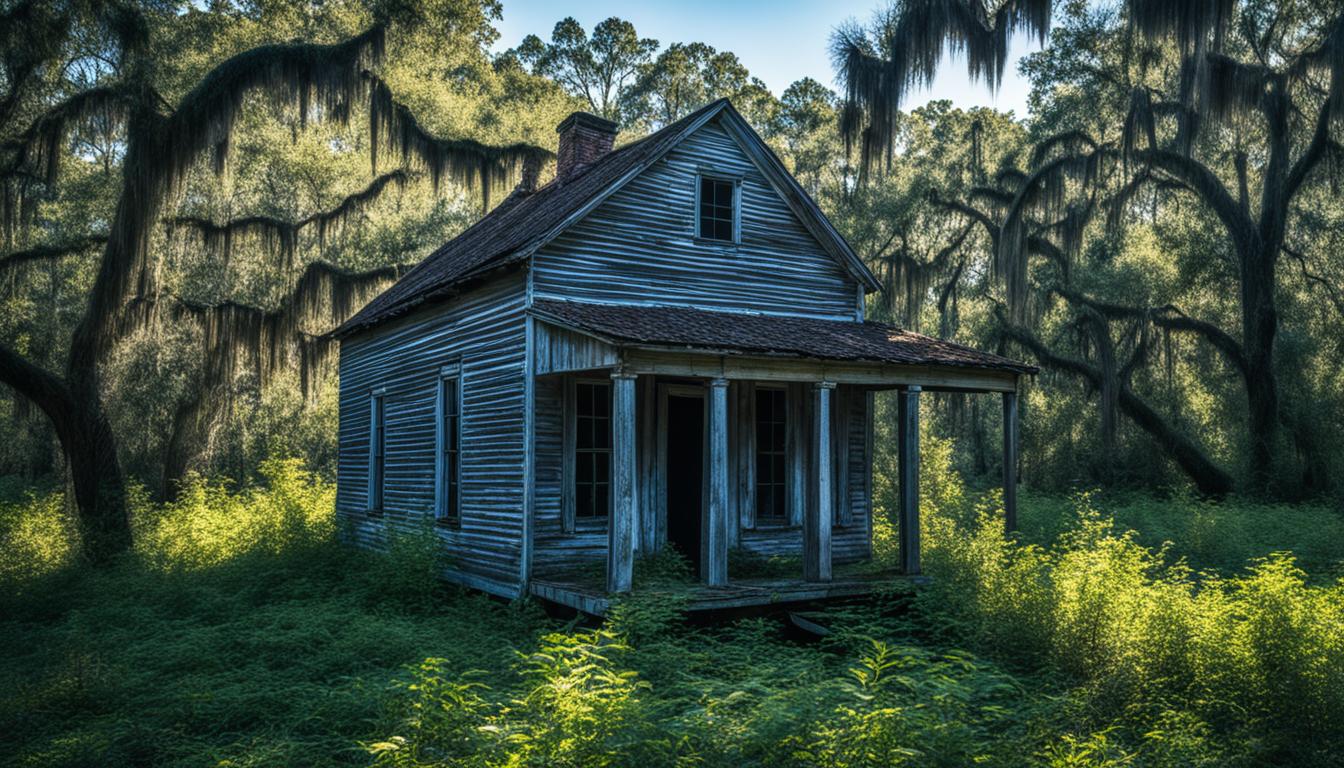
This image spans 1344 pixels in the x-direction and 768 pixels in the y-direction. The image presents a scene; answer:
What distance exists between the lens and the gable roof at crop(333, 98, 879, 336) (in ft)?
40.4

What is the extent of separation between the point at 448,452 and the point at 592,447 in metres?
2.83

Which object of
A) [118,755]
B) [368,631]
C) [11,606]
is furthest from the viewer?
[11,606]

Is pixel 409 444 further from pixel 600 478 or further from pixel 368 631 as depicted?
pixel 368 631

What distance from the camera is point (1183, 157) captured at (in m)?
20.6

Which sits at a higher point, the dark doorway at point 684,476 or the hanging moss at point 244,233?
the hanging moss at point 244,233

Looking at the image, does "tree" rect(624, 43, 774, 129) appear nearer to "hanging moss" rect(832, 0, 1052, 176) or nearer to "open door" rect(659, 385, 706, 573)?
"hanging moss" rect(832, 0, 1052, 176)

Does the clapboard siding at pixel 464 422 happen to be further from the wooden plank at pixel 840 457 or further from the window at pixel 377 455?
the wooden plank at pixel 840 457

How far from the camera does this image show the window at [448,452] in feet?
45.7

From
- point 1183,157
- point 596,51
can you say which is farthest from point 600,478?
point 596,51

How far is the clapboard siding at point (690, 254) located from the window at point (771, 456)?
57.4 inches

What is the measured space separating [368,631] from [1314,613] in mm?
9070

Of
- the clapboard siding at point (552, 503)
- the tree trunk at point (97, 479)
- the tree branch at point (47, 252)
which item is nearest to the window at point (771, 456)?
the clapboard siding at point (552, 503)

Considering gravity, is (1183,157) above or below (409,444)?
above

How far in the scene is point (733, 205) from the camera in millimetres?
14070
